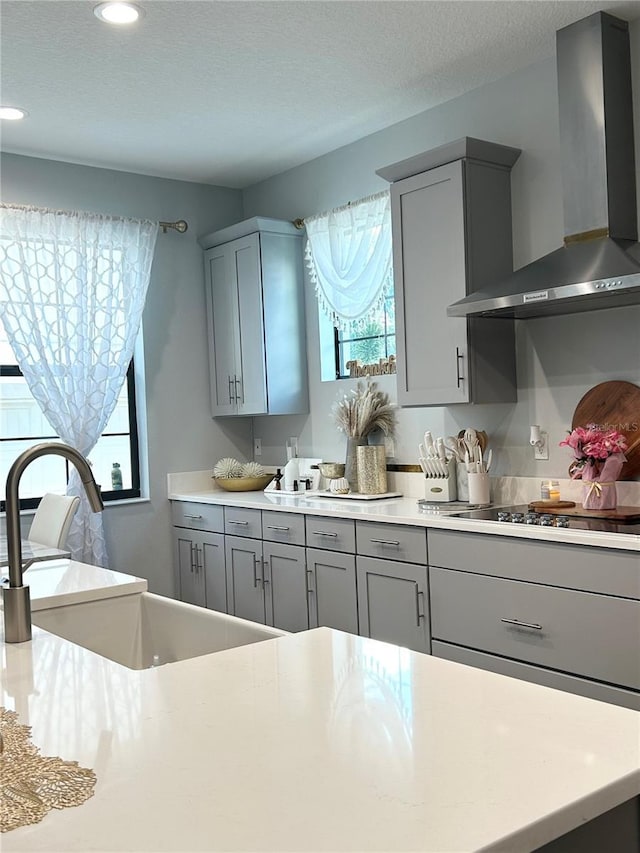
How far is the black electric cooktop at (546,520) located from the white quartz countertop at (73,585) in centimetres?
141

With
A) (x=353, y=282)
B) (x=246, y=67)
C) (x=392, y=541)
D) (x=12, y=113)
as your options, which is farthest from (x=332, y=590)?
(x=12, y=113)

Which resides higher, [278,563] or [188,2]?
[188,2]

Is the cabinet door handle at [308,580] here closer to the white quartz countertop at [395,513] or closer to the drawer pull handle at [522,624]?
the white quartz countertop at [395,513]

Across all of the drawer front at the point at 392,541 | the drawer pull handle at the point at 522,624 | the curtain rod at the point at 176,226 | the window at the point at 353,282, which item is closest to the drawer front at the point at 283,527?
the drawer front at the point at 392,541

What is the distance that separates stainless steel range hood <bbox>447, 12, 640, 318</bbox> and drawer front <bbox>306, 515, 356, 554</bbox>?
1110mm

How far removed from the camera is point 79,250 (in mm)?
4676

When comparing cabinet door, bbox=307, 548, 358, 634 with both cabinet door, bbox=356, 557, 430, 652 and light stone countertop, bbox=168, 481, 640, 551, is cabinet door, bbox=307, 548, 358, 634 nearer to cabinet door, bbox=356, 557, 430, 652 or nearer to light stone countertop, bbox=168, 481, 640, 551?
cabinet door, bbox=356, 557, 430, 652

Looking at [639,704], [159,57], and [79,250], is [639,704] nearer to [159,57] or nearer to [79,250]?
[159,57]

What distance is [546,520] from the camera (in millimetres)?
2941

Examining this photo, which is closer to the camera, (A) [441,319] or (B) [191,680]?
(B) [191,680]

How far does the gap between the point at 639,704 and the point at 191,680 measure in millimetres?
1784

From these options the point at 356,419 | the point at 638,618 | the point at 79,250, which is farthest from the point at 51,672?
the point at 79,250

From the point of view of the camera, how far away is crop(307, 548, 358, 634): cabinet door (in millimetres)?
3678

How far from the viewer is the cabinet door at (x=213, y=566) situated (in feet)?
14.9
